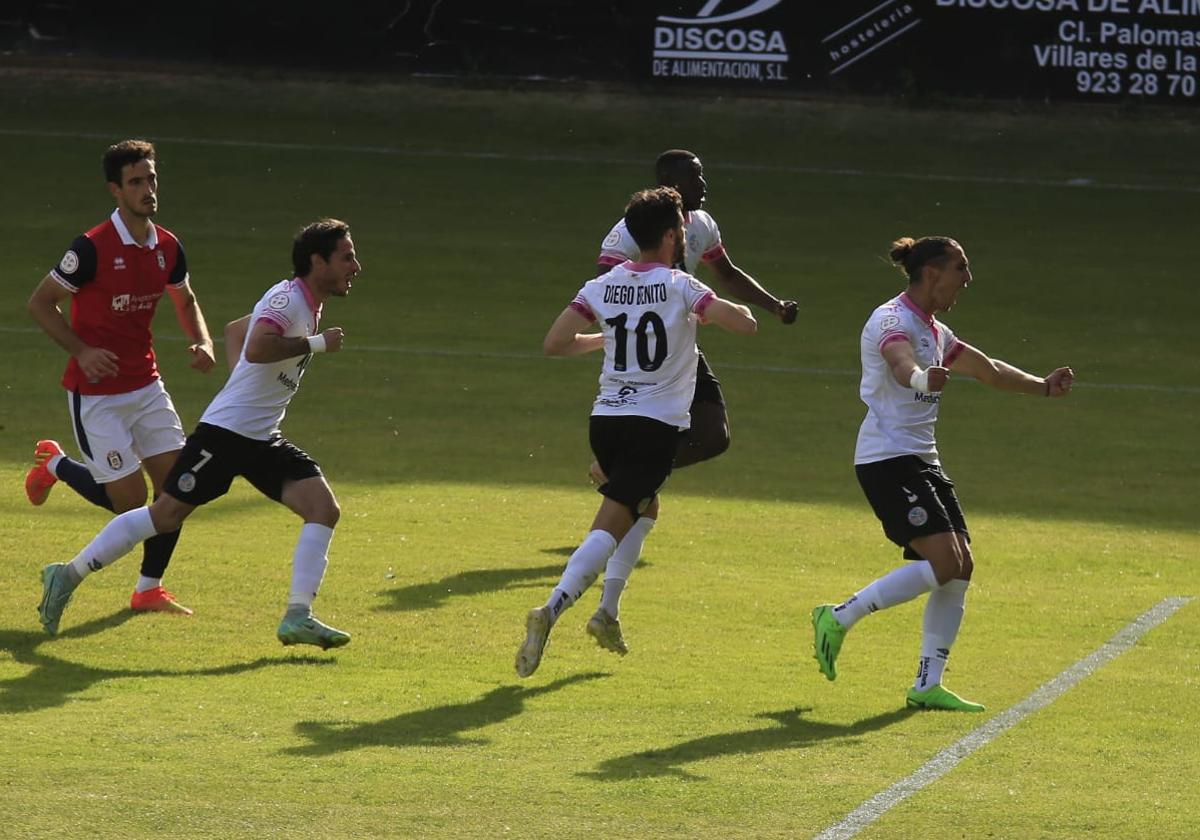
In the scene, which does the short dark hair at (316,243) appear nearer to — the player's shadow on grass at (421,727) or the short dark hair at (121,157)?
the short dark hair at (121,157)

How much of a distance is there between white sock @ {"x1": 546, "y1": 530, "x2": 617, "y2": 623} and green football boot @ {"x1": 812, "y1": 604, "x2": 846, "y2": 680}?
91 centimetres

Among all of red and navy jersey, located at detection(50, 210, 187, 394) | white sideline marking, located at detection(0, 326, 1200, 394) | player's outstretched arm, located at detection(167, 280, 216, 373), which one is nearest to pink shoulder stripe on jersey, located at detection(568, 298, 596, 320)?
player's outstretched arm, located at detection(167, 280, 216, 373)

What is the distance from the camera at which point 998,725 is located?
299 inches

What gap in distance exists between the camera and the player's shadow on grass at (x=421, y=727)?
7.02m

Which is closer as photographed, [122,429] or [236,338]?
[236,338]

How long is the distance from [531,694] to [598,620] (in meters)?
0.53

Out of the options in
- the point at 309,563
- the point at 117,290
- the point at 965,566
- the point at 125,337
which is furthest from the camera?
the point at 125,337

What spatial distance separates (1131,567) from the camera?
11.4m

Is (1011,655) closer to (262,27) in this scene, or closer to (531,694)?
(531,694)

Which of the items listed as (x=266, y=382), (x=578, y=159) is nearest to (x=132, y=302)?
(x=266, y=382)

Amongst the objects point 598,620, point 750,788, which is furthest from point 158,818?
point 598,620

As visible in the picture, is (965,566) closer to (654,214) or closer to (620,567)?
(620,567)

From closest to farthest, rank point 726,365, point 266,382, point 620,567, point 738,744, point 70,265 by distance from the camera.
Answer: point 738,744
point 266,382
point 620,567
point 70,265
point 726,365

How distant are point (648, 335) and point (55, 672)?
9.31 feet
